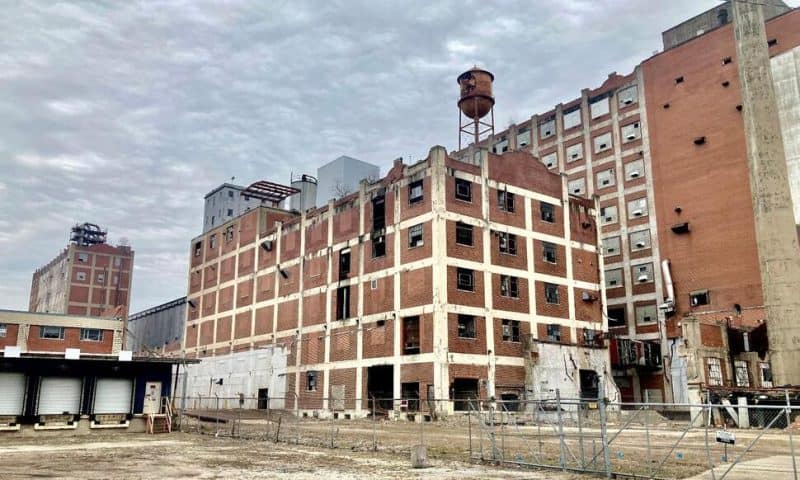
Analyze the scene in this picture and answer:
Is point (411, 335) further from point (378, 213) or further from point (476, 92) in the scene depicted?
point (476, 92)

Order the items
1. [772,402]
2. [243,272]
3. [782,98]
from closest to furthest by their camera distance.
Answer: [772,402] → [782,98] → [243,272]

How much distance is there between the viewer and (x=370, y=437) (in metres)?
32.6

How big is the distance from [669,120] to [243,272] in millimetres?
47540

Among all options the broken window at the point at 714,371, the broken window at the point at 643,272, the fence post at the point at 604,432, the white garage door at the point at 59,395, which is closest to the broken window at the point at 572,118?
the broken window at the point at 643,272

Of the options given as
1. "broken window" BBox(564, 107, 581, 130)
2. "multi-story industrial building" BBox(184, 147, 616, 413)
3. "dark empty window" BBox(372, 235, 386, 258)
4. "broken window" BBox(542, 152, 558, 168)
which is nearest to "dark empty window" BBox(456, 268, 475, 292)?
"multi-story industrial building" BBox(184, 147, 616, 413)

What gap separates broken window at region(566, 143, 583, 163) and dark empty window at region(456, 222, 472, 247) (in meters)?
30.6

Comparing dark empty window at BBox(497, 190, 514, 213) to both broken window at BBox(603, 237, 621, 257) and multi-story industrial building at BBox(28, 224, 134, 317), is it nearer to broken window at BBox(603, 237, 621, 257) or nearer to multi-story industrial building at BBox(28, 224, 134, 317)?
broken window at BBox(603, 237, 621, 257)

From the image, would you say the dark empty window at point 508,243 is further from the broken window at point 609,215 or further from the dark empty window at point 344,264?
the broken window at point 609,215

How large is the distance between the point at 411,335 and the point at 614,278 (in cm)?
3128

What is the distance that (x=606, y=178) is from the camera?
237ft

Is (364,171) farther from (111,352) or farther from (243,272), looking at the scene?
(111,352)

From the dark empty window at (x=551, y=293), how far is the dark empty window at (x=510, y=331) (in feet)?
15.2

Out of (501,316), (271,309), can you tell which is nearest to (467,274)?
(501,316)

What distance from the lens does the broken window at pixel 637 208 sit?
224ft
